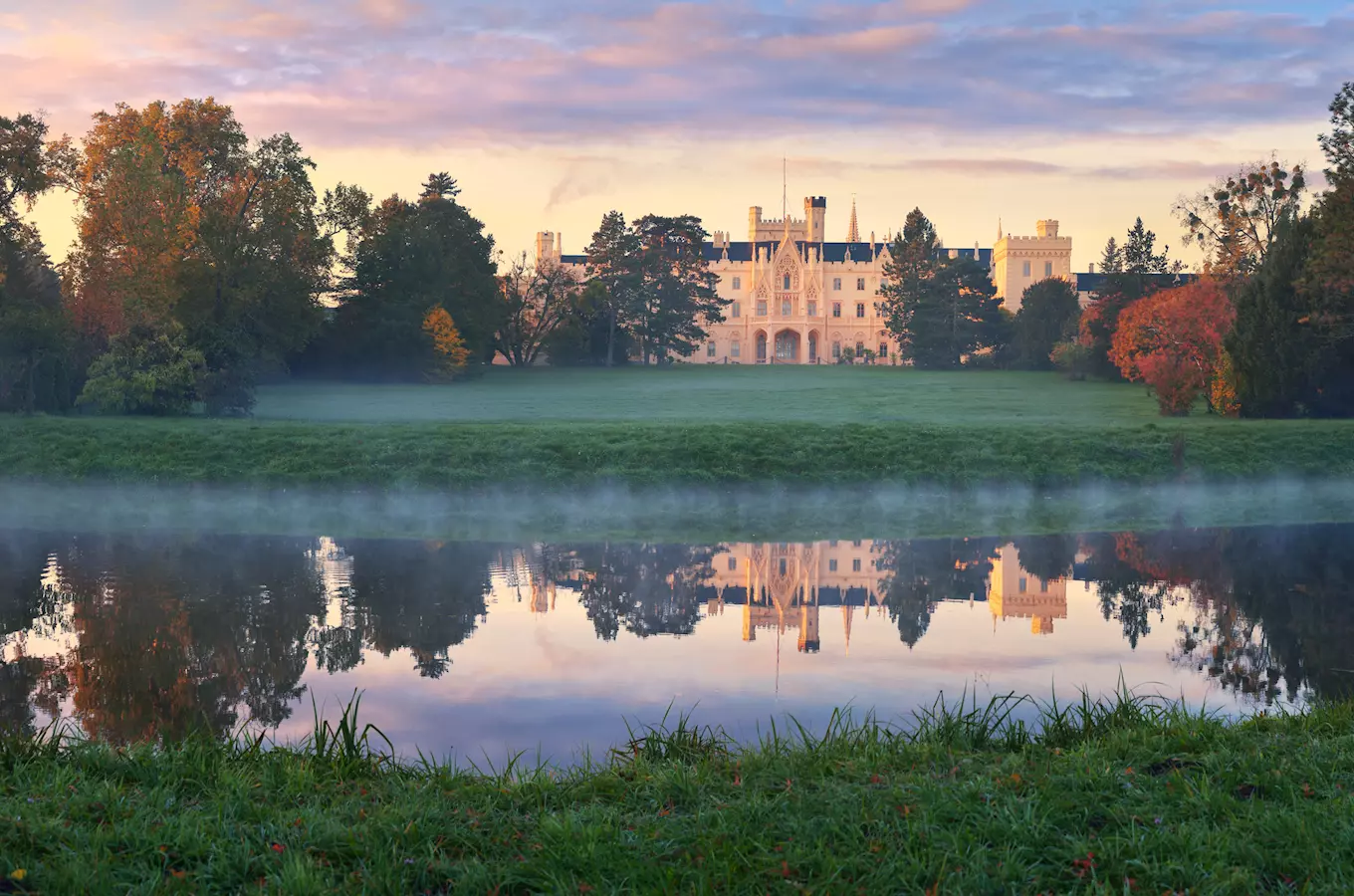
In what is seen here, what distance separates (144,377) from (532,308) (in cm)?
4164

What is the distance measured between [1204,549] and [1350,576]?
1728mm

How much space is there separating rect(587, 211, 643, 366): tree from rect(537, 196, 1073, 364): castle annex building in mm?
30375

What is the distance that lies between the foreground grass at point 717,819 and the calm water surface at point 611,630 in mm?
912

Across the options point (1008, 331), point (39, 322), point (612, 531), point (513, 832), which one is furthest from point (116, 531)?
point (1008, 331)

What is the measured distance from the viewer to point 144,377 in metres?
25.3

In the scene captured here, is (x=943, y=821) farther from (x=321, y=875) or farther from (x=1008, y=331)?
(x=1008, y=331)

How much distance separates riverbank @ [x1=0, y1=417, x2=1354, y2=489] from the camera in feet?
56.6

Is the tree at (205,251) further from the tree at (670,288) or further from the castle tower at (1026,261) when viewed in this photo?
the castle tower at (1026,261)

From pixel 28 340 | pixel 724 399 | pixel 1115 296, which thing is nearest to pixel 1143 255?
pixel 1115 296

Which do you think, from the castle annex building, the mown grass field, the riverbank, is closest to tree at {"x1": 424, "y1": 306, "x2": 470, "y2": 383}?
the mown grass field

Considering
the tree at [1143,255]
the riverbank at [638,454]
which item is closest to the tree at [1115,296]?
the tree at [1143,255]

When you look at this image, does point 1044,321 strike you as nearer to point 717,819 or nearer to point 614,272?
point 614,272

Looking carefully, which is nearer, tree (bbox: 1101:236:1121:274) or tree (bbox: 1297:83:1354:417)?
tree (bbox: 1297:83:1354:417)

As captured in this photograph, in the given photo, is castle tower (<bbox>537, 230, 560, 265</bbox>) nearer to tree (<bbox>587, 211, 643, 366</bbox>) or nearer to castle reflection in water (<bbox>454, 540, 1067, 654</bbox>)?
tree (<bbox>587, 211, 643, 366</bbox>)
